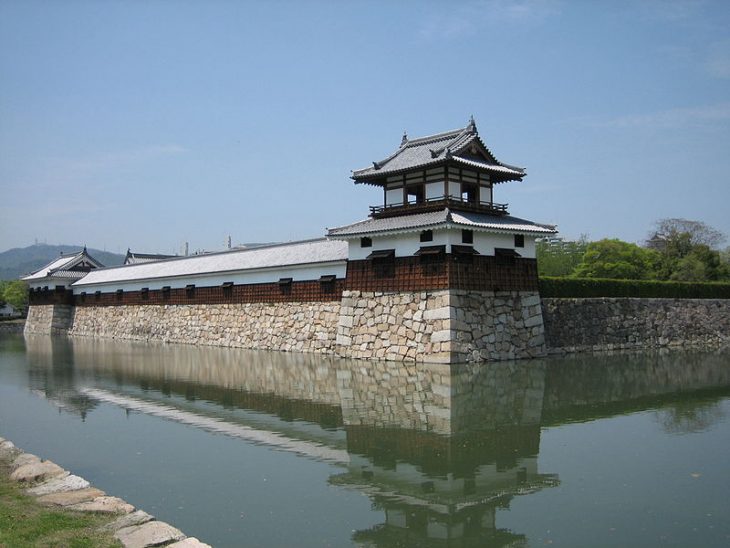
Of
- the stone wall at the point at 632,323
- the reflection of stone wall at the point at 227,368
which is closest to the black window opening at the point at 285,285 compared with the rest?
the reflection of stone wall at the point at 227,368

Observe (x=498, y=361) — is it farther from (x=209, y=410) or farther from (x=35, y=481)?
(x=35, y=481)

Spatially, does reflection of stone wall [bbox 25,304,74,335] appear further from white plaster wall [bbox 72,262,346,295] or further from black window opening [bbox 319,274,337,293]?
black window opening [bbox 319,274,337,293]

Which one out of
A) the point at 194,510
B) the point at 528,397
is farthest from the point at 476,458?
the point at 528,397

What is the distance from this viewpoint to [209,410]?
1400cm

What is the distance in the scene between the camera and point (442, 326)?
21.0 metres

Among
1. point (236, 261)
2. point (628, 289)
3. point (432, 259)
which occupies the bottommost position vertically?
point (628, 289)

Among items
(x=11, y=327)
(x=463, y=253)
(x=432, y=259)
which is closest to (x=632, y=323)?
(x=463, y=253)

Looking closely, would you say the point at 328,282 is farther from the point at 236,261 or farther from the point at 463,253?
the point at 236,261

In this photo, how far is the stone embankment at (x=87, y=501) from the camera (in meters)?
6.12

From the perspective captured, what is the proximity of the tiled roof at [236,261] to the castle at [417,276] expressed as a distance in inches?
4.4

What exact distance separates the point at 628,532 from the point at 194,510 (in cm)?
470

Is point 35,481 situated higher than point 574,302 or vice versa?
point 574,302

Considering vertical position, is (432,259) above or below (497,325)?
above

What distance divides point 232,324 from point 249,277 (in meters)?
2.55
